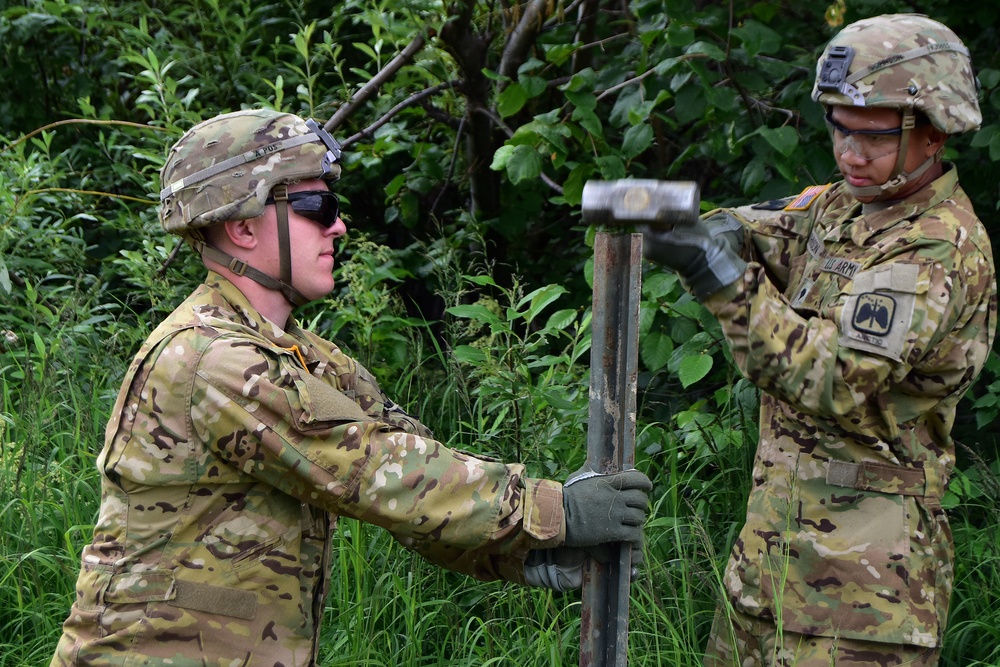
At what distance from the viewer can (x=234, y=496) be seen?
87.7 inches

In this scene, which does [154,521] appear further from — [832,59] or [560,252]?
[560,252]

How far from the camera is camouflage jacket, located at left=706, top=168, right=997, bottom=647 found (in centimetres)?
239

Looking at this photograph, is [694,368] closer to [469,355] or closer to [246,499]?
[469,355]

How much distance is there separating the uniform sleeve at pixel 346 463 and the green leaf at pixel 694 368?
1238 mm

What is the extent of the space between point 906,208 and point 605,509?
1.07m

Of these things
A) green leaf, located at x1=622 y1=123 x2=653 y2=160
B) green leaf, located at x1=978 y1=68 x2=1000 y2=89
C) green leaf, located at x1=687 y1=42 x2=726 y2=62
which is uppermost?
green leaf, located at x1=687 y1=42 x2=726 y2=62

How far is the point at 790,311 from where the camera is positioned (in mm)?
2445

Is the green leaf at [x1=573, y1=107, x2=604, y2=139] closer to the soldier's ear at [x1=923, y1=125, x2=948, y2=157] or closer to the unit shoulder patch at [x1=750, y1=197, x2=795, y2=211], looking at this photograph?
the unit shoulder patch at [x1=750, y1=197, x2=795, y2=211]

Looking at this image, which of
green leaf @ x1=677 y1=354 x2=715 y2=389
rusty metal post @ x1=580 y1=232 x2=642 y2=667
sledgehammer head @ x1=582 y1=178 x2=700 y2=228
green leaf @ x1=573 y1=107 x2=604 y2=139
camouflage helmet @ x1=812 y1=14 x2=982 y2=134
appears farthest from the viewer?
green leaf @ x1=573 y1=107 x2=604 y2=139

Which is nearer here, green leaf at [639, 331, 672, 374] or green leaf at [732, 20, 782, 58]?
green leaf at [732, 20, 782, 58]

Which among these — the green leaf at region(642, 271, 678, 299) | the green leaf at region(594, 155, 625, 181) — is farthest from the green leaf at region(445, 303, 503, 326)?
the green leaf at region(594, 155, 625, 181)

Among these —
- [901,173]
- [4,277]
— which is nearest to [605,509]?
[901,173]

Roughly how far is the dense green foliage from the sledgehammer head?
3.20 feet

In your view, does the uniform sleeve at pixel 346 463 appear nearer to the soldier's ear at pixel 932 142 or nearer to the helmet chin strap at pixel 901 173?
the helmet chin strap at pixel 901 173
